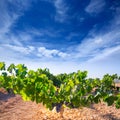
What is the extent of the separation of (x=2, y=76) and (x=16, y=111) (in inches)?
101

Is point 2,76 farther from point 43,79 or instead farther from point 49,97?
point 49,97

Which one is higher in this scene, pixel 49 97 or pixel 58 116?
pixel 49 97

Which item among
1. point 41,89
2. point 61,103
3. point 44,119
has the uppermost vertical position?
point 41,89

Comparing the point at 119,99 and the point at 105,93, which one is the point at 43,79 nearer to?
the point at 105,93

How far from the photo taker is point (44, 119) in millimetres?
9625

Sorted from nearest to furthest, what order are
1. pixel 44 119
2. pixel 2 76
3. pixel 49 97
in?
pixel 49 97 < pixel 44 119 < pixel 2 76

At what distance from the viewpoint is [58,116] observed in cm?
973

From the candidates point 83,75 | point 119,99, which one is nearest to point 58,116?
point 119,99

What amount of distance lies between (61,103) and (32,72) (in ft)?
7.12

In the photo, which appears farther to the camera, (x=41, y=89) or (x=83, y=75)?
(x=83, y=75)

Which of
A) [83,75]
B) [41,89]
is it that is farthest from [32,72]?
[83,75]

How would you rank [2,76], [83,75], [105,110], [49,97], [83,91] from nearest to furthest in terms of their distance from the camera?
[49,97]
[83,91]
[2,76]
[105,110]
[83,75]

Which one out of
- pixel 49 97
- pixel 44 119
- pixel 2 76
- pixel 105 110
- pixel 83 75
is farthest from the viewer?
pixel 83 75

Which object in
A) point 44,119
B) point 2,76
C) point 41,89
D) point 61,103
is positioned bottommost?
point 44,119
